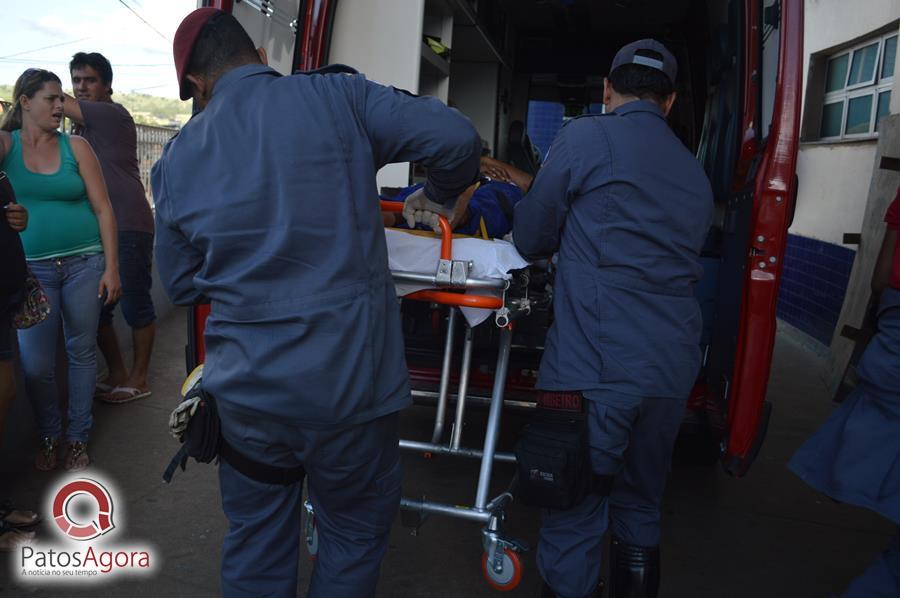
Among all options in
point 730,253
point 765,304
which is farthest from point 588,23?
point 765,304

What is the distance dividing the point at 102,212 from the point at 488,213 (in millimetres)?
1941

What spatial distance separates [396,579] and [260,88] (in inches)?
72.6

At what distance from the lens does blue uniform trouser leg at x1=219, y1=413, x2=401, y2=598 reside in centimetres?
196

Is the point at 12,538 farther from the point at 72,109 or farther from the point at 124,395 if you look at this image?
the point at 72,109

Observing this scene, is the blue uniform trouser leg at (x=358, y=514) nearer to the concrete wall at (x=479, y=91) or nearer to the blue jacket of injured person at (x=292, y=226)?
the blue jacket of injured person at (x=292, y=226)

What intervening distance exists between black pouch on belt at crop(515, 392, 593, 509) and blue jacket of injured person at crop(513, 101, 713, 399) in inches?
2.4

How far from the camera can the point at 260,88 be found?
1882 millimetres

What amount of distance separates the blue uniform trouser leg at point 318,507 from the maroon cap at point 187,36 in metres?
0.89

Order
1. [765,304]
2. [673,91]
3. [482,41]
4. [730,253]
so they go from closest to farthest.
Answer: [673,91] < [765,304] < [730,253] < [482,41]

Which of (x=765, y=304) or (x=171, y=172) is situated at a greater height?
(x=171, y=172)

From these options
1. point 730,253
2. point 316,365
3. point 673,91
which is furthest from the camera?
point 730,253

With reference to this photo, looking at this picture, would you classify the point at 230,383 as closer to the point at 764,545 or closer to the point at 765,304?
the point at 765,304

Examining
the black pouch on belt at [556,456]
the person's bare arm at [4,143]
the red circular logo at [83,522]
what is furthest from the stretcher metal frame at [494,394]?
the person's bare arm at [4,143]

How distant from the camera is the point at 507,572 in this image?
97.2 inches
